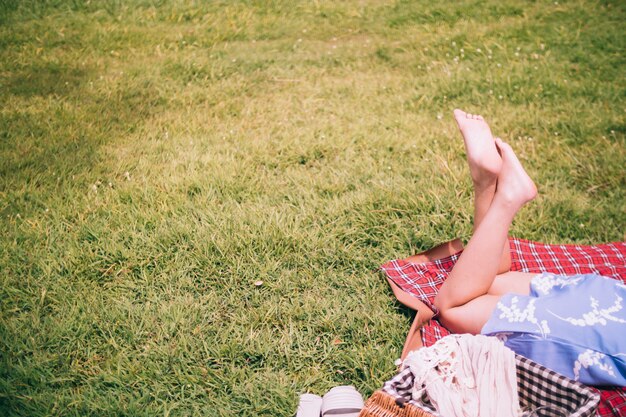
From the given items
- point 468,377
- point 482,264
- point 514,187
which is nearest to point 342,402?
point 468,377

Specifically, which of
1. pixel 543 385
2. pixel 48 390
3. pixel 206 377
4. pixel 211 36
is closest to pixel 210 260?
pixel 206 377

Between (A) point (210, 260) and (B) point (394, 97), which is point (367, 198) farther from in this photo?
(B) point (394, 97)

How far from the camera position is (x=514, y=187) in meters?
2.34

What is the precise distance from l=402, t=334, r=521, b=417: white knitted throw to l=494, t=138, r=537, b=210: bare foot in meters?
0.66

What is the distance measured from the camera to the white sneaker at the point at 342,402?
Result: 2008mm

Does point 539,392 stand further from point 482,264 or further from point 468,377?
point 482,264

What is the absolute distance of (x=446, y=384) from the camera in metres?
1.99

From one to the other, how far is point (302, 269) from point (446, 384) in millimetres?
1116

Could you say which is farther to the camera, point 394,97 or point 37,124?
point 394,97

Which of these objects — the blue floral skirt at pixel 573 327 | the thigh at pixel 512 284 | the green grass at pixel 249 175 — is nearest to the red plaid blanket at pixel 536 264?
the green grass at pixel 249 175

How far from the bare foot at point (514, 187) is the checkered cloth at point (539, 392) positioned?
73cm

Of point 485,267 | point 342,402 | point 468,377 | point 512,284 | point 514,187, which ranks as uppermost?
point 514,187

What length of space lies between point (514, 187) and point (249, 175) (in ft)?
6.01

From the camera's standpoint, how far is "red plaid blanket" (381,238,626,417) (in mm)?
2695
